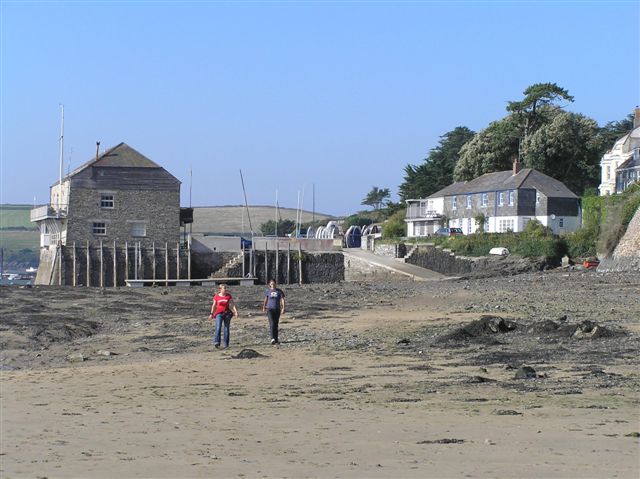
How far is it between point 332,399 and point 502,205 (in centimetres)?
6554

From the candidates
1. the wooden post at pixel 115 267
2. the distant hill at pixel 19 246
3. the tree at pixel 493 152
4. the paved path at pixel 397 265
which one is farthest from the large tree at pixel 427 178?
the distant hill at pixel 19 246

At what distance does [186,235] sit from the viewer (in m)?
73.4

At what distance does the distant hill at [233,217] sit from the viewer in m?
165

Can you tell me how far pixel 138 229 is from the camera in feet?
228

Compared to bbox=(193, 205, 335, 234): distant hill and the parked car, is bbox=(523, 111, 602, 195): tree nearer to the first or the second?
the parked car

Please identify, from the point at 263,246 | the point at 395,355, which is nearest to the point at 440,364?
the point at 395,355

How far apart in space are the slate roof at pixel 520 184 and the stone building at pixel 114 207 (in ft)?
78.5

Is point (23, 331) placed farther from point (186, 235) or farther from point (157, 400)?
point (186, 235)

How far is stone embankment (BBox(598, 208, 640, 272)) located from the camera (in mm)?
53438

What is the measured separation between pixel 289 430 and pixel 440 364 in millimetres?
6341

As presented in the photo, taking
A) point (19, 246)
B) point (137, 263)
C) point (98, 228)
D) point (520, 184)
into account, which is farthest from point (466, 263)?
point (19, 246)

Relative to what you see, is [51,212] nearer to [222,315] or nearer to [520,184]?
[520,184]

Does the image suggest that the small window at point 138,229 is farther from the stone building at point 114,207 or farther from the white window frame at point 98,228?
A: the white window frame at point 98,228

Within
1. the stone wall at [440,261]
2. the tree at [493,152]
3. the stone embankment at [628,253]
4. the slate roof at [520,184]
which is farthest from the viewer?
the tree at [493,152]
